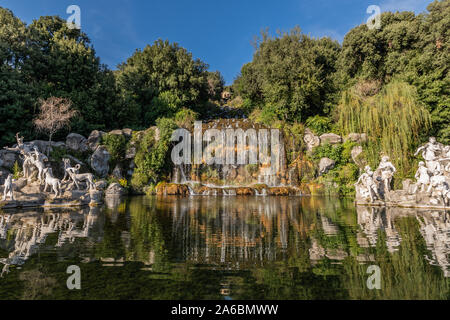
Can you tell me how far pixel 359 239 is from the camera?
5.71 metres

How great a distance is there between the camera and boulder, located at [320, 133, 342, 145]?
21.7 m

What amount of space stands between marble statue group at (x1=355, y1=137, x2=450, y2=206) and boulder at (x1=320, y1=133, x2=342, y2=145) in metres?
8.31

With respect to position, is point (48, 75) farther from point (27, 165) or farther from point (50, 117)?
point (27, 165)

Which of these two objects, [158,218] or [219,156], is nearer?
[158,218]

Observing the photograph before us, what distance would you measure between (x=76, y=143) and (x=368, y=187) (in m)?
21.1

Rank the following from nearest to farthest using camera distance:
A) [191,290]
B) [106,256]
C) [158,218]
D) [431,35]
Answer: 1. [191,290]
2. [106,256]
3. [158,218]
4. [431,35]

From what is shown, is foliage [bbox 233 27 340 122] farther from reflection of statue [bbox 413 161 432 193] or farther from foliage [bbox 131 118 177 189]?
reflection of statue [bbox 413 161 432 193]

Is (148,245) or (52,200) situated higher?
(52,200)

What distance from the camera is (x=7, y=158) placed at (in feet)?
53.3

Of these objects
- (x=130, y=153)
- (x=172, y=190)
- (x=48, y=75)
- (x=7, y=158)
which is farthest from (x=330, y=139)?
(x=48, y=75)

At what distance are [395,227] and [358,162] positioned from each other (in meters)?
14.3

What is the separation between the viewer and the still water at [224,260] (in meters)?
3.18
